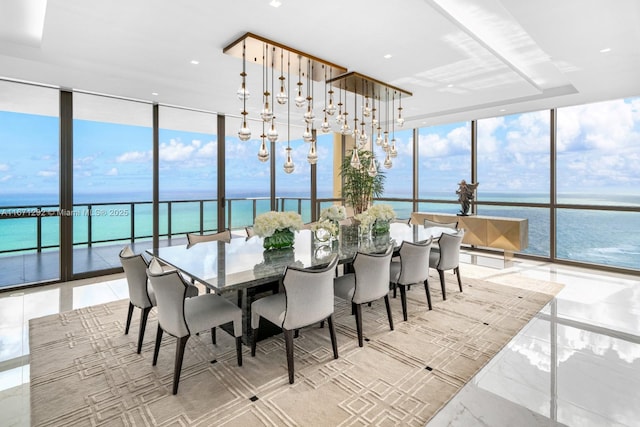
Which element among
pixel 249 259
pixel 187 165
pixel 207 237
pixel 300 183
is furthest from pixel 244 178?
pixel 249 259

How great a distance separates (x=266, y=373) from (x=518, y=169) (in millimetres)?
6652

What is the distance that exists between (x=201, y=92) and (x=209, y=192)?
203 centimetres

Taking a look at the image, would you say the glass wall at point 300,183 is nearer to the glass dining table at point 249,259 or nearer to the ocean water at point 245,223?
the ocean water at point 245,223

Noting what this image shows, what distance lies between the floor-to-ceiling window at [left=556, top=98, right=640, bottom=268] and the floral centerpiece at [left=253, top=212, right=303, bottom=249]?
5160 millimetres

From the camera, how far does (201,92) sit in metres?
4.88

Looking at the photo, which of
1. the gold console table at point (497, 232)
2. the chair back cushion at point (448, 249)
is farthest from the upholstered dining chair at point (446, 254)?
the gold console table at point (497, 232)

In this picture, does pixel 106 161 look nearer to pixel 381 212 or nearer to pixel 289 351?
pixel 381 212

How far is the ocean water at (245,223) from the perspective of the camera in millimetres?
5254

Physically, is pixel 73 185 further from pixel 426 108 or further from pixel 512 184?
pixel 512 184

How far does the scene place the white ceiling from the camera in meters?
2.61

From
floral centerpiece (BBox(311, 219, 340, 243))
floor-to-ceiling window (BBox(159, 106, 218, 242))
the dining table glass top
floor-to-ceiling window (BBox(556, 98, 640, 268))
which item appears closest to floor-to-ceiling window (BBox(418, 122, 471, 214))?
floor-to-ceiling window (BBox(556, 98, 640, 268))

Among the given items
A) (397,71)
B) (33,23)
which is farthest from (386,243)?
(33,23)

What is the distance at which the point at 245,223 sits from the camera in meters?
7.50

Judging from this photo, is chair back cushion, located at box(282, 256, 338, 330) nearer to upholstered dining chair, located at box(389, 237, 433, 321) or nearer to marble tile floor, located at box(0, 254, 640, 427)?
marble tile floor, located at box(0, 254, 640, 427)
